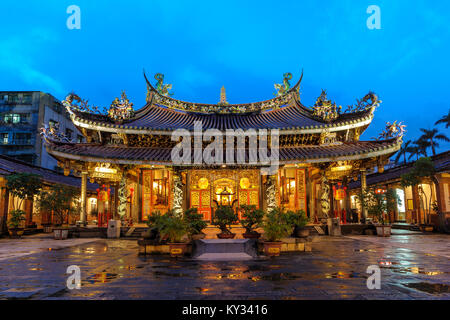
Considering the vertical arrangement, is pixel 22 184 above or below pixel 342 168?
below

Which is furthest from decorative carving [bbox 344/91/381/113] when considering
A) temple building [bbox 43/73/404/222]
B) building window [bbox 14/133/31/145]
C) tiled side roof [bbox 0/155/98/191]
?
building window [bbox 14/133/31/145]

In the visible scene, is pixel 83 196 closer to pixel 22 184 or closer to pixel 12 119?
pixel 22 184

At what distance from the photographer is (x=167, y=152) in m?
20.1

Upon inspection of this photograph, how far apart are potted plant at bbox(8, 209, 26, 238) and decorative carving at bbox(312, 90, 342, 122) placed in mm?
20593

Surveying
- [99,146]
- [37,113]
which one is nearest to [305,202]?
[99,146]

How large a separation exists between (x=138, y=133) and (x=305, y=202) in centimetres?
1215

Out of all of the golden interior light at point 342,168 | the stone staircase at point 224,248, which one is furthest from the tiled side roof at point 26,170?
the golden interior light at point 342,168

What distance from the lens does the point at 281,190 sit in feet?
71.1

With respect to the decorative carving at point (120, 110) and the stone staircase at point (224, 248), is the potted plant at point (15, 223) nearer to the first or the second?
the decorative carving at point (120, 110)

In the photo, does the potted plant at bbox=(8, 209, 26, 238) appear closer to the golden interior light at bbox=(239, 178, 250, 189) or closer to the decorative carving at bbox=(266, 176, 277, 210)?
the golden interior light at bbox=(239, 178, 250, 189)

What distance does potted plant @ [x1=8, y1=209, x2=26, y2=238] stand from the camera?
779 inches

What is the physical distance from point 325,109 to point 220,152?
770cm

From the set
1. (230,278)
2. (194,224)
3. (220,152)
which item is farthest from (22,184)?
(230,278)

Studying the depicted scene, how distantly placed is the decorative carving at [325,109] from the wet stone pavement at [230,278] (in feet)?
39.4
